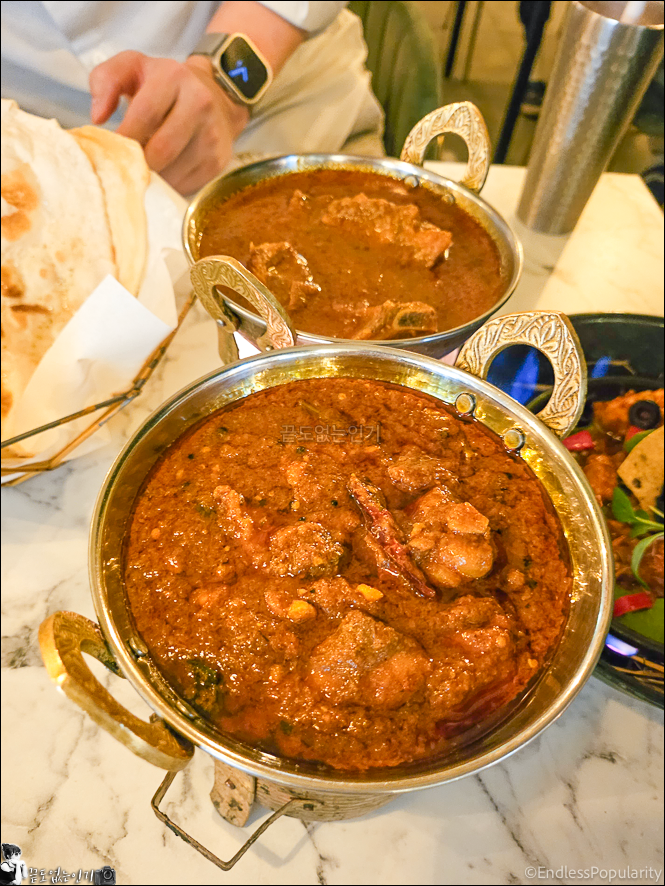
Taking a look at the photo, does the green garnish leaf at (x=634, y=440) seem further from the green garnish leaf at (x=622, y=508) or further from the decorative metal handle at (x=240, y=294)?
the decorative metal handle at (x=240, y=294)

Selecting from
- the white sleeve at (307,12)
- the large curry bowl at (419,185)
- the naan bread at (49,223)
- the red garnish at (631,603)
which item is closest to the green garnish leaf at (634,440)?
the red garnish at (631,603)

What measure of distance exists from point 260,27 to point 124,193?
3.35 ft

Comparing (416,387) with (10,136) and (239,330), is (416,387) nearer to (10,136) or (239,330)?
(239,330)

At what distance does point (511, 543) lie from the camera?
102 centimetres

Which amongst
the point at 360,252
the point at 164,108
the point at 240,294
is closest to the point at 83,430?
the point at 240,294

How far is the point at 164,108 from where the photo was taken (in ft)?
6.95

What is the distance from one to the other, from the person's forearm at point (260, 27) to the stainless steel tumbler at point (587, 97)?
1.08 metres

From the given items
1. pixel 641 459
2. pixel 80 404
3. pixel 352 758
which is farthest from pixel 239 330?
pixel 641 459

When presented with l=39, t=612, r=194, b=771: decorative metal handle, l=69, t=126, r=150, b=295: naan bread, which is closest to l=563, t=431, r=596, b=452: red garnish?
l=39, t=612, r=194, b=771: decorative metal handle

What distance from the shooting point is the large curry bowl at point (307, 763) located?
2.45 ft

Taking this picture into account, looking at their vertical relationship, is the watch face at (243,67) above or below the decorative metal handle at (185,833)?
above

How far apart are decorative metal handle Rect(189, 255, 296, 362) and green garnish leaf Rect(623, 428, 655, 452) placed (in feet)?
3.20

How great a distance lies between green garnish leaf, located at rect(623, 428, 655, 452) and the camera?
1555 mm

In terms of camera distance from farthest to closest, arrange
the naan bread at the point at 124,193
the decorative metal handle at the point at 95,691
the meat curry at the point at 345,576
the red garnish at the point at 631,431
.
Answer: the naan bread at the point at 124,193 → the red garnish at the point at 631,431 → the meat curry at the point at 345,576 → the decorative metal handle at the point at 95,691
